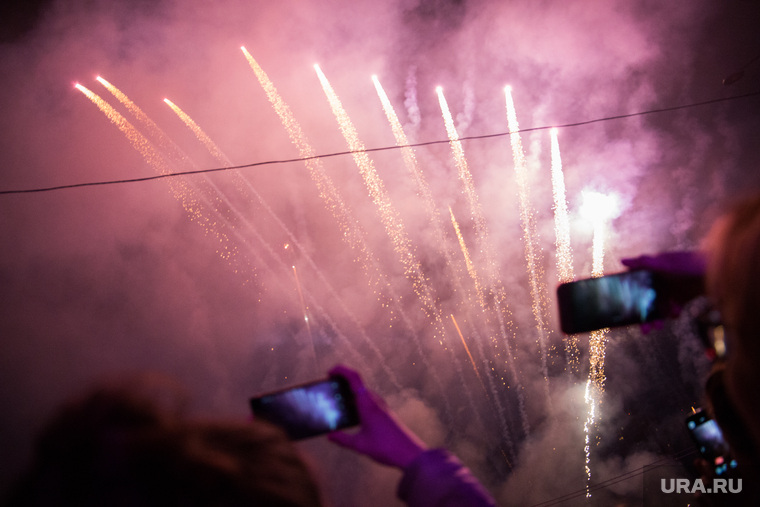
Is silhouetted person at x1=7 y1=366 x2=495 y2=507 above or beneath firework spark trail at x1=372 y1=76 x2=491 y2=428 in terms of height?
beneath

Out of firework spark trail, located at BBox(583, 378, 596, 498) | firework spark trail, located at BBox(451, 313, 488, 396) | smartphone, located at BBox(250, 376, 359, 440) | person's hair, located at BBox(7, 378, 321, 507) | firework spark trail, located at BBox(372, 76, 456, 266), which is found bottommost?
firework spark trail, located at BBox(583, 378, 596, 498)

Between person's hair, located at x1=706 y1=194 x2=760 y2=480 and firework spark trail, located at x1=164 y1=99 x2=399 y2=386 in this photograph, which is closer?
person's hair, located at x1=706 y1=194 x2=760 y2=480

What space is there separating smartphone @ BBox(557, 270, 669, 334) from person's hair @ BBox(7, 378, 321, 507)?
1575 mm

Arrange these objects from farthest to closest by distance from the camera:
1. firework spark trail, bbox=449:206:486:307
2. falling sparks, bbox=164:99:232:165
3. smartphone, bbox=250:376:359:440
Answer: firework spark trail, bbox=449:206:486:307
falling sparks, bbox=164:99:232:165
smartphone, bbox=250:376:359:440

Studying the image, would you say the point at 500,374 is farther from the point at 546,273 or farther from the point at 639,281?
the point at 639,281

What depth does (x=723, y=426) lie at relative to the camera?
1.43 m

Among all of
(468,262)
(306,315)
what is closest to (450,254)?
(468,262)

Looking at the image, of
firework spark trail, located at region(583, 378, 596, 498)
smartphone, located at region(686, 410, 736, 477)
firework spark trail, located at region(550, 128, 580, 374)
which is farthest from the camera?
firework spark trail, located at region(583, 378, 596, 498)

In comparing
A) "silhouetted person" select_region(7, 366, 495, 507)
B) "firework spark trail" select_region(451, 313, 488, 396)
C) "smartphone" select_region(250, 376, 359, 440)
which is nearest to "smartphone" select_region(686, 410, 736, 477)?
"smartphone" select_region(250, 376, 359, 440)

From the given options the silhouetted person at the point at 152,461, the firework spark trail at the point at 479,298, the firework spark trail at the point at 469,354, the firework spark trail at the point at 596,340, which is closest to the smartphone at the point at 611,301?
the silhouetted person at the point at 152,461

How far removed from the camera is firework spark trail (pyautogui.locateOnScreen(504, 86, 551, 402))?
37.8 feet

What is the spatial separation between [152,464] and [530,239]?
585 inches

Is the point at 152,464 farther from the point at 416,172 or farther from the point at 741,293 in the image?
the point at 416,172

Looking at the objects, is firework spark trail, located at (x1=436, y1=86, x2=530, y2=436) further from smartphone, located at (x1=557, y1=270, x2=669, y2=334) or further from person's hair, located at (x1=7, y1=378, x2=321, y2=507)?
person's hair, located at (x1=7, y1=378, x2=321, y2=507)
